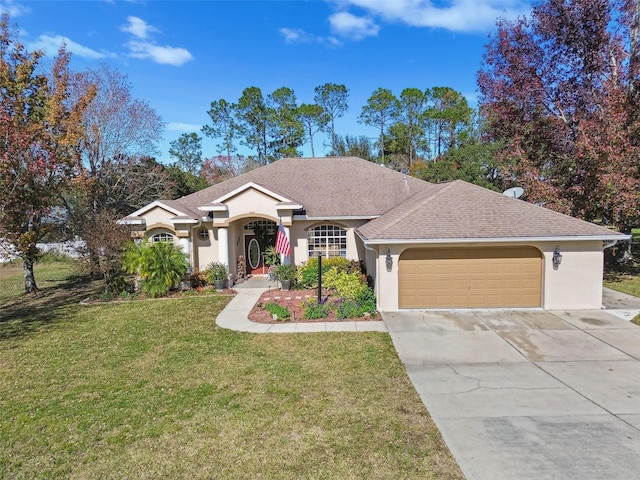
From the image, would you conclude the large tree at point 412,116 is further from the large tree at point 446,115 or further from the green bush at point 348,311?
the green bush at point 348,311

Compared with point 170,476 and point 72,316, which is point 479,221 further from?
point 72,316

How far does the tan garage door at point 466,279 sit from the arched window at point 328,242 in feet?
20.8

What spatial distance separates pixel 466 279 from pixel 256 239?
10805 mm

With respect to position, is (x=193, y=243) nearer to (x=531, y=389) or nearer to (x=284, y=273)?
(x=284, y=273)

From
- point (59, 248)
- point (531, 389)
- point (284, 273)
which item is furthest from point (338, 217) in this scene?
point (59, 248)

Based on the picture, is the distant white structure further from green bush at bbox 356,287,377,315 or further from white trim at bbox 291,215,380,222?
green bush at bbox 356,287,377,315

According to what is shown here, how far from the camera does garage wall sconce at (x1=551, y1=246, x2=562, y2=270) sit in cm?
1198

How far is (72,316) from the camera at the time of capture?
43.5ft

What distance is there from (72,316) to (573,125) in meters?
22.4

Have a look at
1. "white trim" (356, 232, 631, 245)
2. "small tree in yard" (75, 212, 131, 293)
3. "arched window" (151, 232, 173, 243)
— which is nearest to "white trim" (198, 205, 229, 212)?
"arched window" (151, 232, 173, 243)

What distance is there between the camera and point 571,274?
12.1 m

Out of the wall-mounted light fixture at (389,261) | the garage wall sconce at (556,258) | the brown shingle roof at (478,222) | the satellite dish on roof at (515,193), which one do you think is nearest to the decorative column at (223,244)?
the brown shingle roof at (478,222)

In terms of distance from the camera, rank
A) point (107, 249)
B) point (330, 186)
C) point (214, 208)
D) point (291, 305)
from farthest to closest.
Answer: point (330, 186) < point (214, 208) < point (107, 249) < point (291, 305)

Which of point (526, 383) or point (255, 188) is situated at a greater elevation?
point (255, 188)
